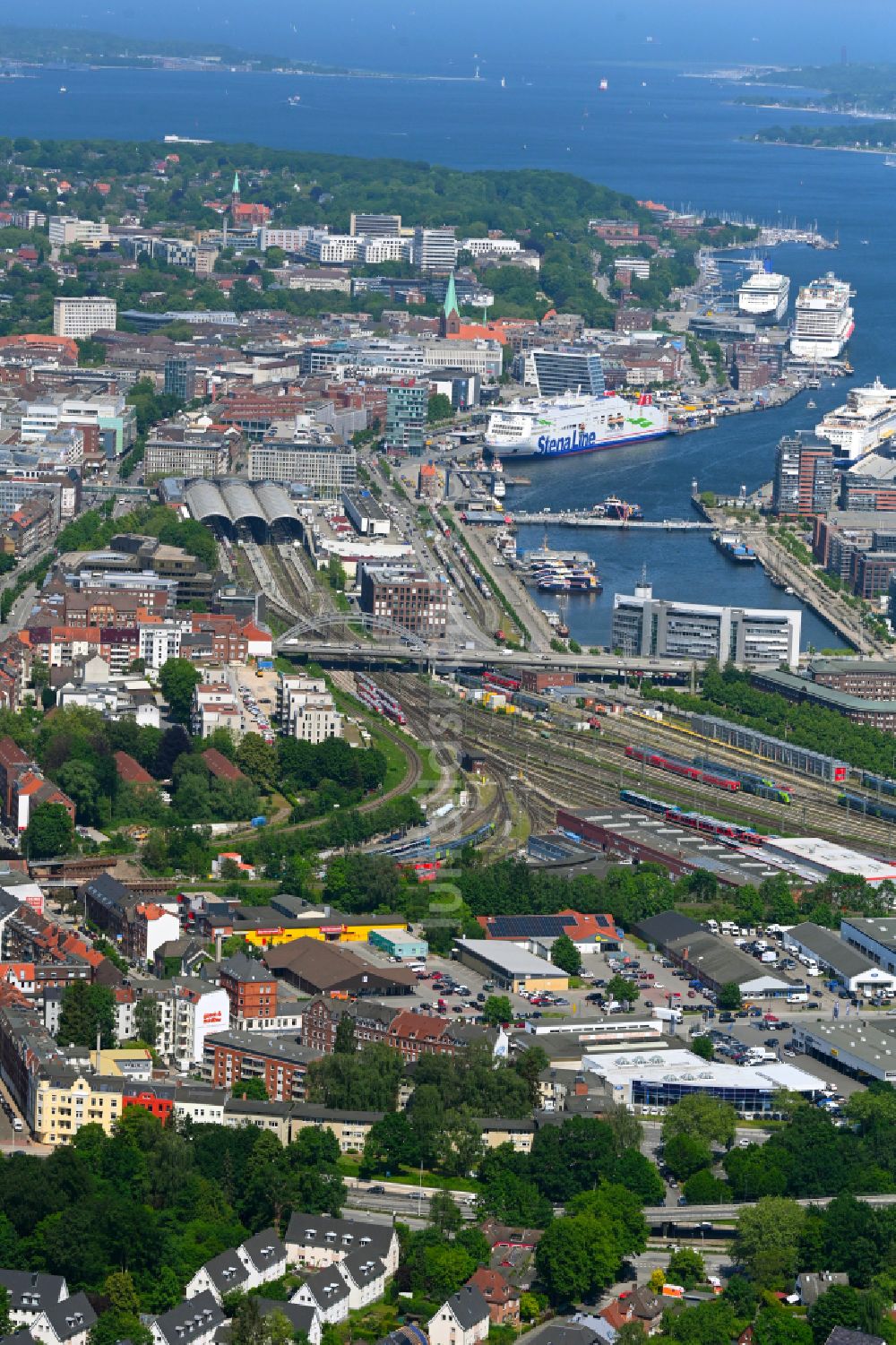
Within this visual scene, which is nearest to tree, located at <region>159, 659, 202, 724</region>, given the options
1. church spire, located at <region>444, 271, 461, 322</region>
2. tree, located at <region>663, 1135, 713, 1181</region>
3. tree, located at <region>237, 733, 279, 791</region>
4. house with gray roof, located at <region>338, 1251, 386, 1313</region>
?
tree, located at <region>237, 733, 279, 791</region>

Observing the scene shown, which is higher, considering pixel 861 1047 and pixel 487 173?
pixel 487 173

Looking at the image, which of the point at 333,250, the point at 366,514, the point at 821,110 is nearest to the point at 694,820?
the point at 366,514

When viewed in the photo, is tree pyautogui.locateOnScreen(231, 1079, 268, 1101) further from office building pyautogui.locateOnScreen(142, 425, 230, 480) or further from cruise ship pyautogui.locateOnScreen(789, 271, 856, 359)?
cruise ship pyautogui.locateOnScreen(789, 271, 856, 359)

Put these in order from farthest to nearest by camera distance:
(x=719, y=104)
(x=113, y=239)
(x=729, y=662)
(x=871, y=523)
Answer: (x=719, y=104), (x=113, y=239), (x=871, y=523), (x=729, y=662)

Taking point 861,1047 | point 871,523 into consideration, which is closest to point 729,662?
point 871,523

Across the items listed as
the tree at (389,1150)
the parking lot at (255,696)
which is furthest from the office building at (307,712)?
the tree at (389,1150)

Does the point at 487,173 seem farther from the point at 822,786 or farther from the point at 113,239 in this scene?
the point at 822,786
